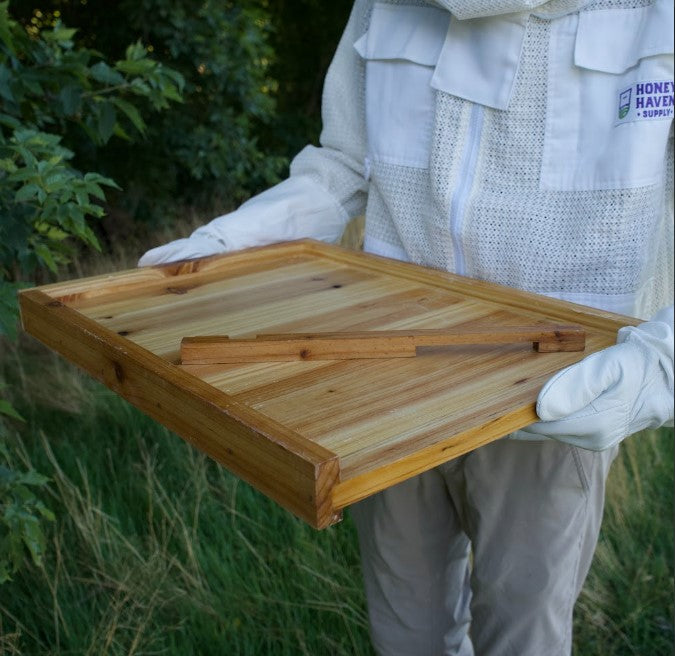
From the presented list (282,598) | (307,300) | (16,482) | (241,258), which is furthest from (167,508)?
(307,300)

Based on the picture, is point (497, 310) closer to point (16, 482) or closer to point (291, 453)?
point (291, 453)

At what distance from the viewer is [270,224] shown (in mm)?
1437

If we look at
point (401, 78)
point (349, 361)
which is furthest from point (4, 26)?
point (349, 361)

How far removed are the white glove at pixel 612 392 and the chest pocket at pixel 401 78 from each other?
53cm

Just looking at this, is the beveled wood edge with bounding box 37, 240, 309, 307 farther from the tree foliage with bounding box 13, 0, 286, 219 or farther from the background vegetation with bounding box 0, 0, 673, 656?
the tree foliage with bounding box 13, 0, 286, 219

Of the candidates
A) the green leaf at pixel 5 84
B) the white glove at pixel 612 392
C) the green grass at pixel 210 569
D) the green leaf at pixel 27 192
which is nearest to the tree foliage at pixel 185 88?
the green grass at pixel 210 569

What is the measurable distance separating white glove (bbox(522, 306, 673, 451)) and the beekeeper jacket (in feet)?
0.91

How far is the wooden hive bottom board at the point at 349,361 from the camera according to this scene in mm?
771

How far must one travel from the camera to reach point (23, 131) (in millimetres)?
1442

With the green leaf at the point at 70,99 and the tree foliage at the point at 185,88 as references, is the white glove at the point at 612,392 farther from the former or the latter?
the tree foliage at the point at 185,88

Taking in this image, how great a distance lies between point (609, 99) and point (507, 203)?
204 millimetres

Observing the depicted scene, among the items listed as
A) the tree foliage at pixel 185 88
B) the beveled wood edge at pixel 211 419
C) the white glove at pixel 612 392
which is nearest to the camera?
the beveled wood edge at pixel 211 419

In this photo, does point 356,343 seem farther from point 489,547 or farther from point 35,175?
point 35,175

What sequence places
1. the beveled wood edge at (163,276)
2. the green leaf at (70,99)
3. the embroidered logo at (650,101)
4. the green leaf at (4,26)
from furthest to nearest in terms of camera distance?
the green leaf at (70,99)
the green leaf at (4,26)
the beveled wood edge at (163,276)
the embroidered logo at (650,101)
